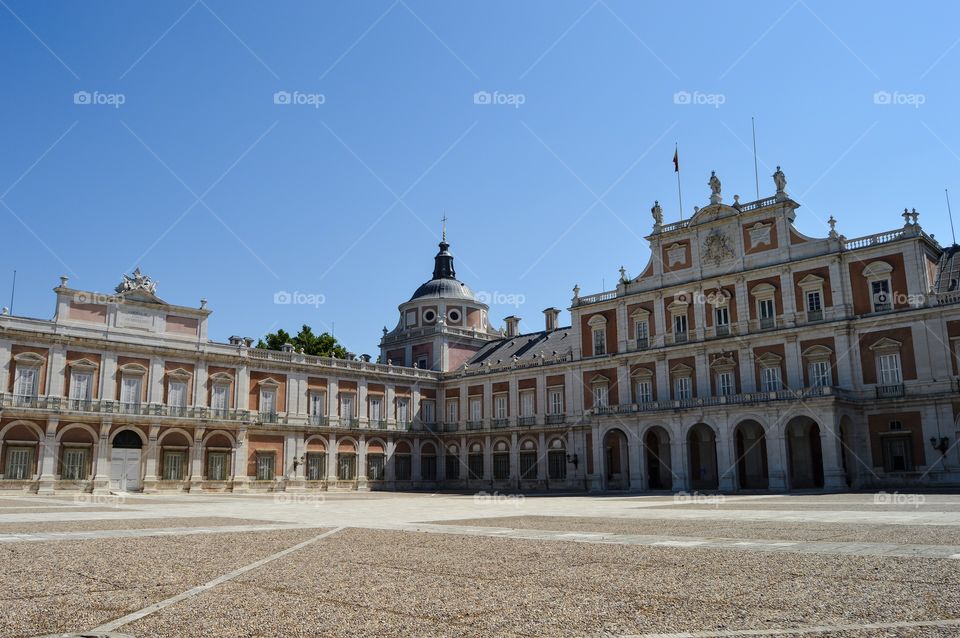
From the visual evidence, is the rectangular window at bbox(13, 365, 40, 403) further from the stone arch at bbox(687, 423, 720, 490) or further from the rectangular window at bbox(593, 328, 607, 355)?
the stone arch at bbox(687, 423, 720, 490)

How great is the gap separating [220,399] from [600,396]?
74.8 feet

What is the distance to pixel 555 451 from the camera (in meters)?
49.7

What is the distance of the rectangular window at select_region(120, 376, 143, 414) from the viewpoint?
139 feet

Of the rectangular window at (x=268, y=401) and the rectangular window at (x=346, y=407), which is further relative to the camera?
the rectangular window at (x=346, y=407)

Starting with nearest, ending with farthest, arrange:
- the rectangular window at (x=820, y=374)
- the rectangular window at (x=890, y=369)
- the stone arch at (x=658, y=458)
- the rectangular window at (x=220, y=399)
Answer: the rectangular window at (x=890, y=369), the rectangular window at (x=820, y=374), the stone arch at (x=658, y=458), the rectangular window at (x=220, y=399)

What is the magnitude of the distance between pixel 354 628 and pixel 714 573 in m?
4.04

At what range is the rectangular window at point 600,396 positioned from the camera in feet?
153

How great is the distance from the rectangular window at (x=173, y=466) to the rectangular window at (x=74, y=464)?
13.6ft

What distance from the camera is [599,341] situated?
157ft

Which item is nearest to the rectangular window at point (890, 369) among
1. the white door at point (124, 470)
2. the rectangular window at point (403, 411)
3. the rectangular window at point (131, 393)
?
the rectangular window at point (403, 411)

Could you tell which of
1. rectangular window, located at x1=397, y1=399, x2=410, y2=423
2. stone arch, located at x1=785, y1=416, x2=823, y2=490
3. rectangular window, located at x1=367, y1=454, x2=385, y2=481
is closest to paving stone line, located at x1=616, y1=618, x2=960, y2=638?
stone arch, located at x1=785, y1=416, x2=823, y2=490

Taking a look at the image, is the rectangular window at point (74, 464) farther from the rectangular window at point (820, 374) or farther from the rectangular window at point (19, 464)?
the rectangular window at point (820, 374)

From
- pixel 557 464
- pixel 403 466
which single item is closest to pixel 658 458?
pixel 557 464

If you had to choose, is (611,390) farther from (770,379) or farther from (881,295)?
(881,295)
